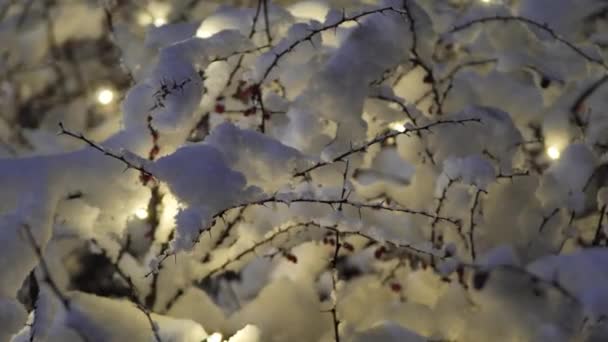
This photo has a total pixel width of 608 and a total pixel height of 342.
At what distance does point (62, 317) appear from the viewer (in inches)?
65.2

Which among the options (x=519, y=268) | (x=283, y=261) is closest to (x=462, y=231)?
(x=519, y=268)

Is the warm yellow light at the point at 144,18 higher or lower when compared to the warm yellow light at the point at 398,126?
higher

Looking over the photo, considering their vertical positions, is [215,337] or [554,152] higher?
[554,152]

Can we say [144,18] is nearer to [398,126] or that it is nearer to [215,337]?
[398,126]

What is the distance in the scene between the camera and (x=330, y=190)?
1.85 metres

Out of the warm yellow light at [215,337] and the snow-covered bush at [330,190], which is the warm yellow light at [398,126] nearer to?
the snow-covered bush at [330,190]

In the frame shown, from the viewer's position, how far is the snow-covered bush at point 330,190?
157 cm

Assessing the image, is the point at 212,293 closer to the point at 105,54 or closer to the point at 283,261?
the point at 283,261

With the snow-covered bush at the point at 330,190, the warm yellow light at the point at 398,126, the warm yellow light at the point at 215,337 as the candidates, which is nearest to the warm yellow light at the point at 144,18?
the snow-covered bush at the point at 330,190

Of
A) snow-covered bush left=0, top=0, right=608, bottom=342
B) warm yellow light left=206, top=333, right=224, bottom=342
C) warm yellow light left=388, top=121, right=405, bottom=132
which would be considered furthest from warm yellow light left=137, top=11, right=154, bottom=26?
warm yellow light left=206, top=333, right=224, bottom=342

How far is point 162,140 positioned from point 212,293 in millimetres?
753

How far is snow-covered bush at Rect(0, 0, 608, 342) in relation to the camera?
1.57 meters

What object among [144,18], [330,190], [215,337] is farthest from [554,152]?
[144,18]

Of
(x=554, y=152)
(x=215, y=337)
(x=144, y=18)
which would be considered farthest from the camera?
(x=144, y=18)
